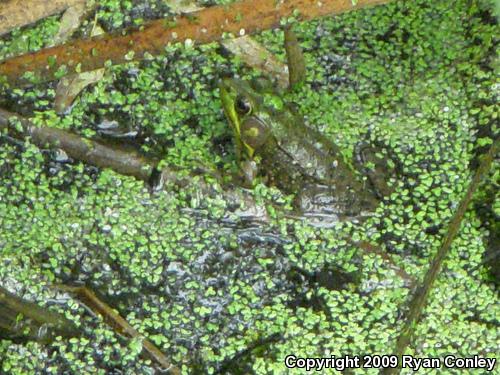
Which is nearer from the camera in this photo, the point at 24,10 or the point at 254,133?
the point at 24,10

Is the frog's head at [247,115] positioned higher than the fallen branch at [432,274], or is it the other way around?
the frog's head at [247,115]

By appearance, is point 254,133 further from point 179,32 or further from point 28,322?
point 28,322

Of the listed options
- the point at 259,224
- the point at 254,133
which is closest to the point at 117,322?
the point at 259,224

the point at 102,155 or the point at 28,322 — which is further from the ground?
the point at 102,155

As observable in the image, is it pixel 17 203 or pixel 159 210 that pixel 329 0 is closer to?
pixel 159 210

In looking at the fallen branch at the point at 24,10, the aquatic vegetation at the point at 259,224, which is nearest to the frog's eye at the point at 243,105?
the aquatic vegetation at the point at 259,224

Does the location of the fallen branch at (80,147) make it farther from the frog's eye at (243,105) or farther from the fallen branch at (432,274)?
the fallen branch at (432,274)

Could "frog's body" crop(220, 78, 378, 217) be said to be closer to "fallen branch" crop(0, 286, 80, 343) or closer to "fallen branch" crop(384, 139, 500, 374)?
"fallen branch" crop(384, 139, 500, 374)
